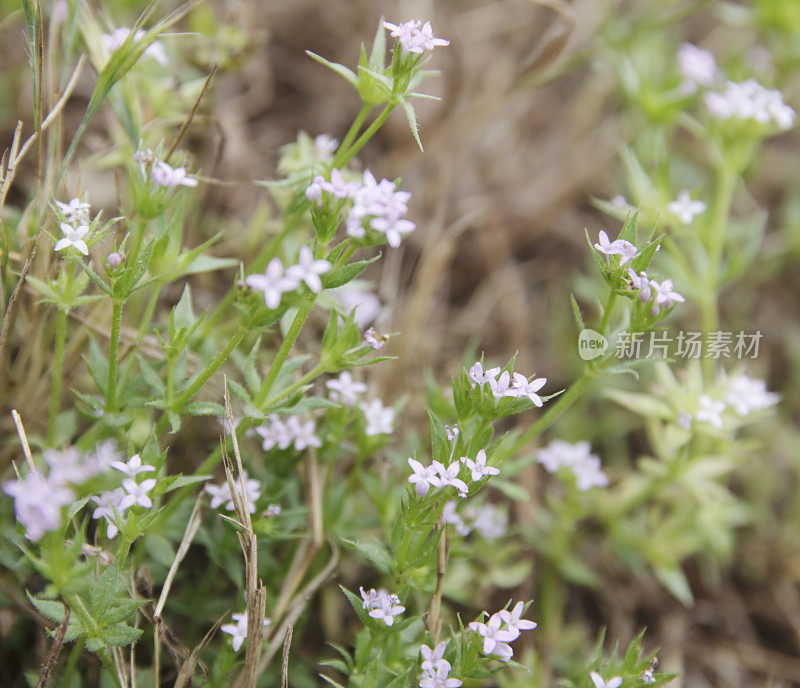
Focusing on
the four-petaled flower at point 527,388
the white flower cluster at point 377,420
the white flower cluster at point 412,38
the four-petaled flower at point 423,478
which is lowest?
the white flower cluster at point 377,420

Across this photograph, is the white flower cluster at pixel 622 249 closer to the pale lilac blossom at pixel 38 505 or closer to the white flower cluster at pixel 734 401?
the white flower cluster at pixel 734 401

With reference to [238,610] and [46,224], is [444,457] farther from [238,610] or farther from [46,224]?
[46,224]

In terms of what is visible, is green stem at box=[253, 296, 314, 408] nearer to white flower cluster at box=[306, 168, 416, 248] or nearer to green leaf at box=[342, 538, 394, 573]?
white flower cluster at box=[306, 168, 416, 248]

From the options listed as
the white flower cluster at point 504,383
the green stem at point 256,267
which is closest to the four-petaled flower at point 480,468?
the white flower cluster at point 504,383

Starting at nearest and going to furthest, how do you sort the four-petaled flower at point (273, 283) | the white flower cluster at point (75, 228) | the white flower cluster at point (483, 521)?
the four-petaled flower at point (273, 283) → the white flower cluster at point (75, 228) → the white flower cluster at point (483, 521)

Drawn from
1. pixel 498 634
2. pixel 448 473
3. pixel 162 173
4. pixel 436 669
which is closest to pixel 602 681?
pixel 498 634

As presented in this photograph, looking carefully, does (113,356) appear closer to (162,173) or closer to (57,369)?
(57,369)

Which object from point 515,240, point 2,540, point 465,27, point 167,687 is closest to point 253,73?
point 465,27
